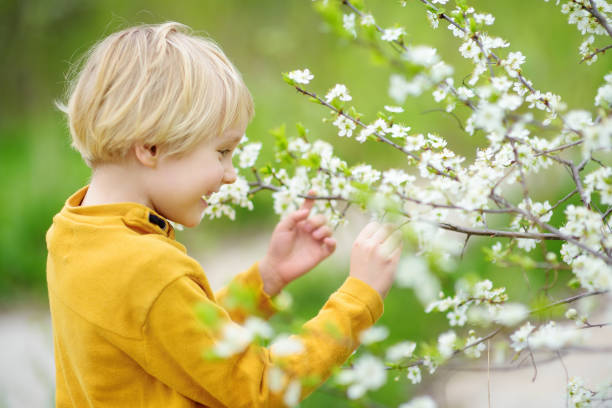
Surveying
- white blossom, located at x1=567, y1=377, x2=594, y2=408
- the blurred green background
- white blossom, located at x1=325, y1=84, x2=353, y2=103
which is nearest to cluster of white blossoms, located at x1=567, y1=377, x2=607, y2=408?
white blossom, located at x1=567, y1=377, x2=594, y2=408

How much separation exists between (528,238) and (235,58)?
18.2 feet

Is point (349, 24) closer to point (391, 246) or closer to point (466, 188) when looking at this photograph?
point (466, 188)

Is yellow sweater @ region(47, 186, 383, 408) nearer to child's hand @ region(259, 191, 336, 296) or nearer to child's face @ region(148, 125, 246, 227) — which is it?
child's face @ region(148, 125, 246, 227)

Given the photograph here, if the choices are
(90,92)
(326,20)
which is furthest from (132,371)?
(326,20)

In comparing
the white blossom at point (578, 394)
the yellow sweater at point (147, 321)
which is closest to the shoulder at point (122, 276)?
the yellow sweater at point (147, 321)

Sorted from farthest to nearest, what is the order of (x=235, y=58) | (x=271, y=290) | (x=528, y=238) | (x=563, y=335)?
(x=235, y=58)
(x=271, y=290)
(x=528, y=238)
(x=563, y=335)

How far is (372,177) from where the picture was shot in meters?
1.25

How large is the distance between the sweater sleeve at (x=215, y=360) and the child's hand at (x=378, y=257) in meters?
0.08

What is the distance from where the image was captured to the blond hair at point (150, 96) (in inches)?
52.7

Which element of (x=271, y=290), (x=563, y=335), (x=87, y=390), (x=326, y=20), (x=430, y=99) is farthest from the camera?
(x=430, y=99)

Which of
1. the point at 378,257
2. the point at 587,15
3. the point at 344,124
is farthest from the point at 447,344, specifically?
the point at 587,15

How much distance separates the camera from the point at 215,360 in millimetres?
1130

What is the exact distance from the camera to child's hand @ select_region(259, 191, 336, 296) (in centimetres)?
154

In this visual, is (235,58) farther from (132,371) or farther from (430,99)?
(132,371)
